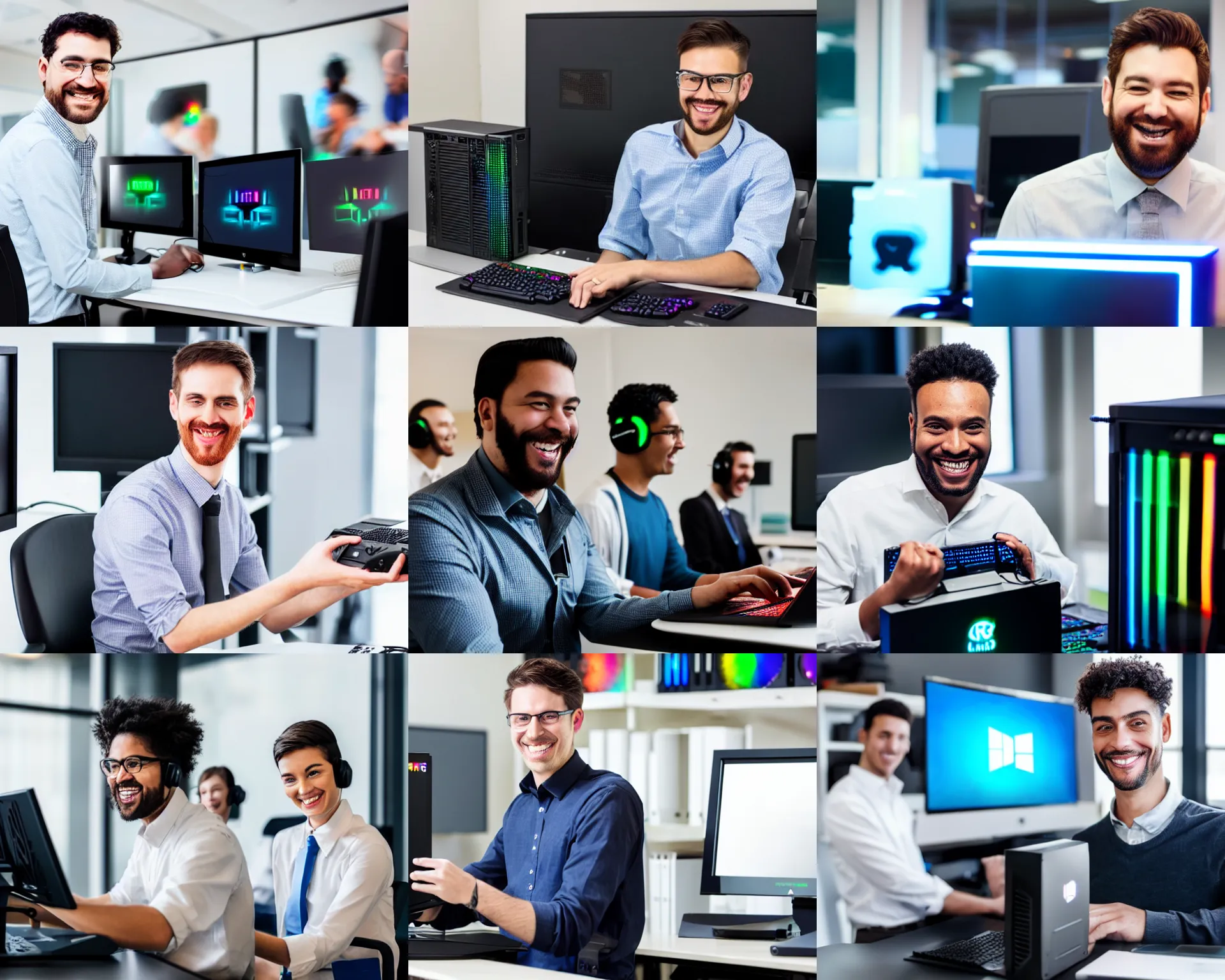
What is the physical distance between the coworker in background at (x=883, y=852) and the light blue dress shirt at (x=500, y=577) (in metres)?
0.58

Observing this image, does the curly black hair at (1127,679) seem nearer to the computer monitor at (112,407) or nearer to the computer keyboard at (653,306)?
the computer keyboard at (653,306)

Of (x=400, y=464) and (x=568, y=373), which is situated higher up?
(x=568, y=373)

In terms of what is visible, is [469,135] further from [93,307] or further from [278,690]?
[278,690]

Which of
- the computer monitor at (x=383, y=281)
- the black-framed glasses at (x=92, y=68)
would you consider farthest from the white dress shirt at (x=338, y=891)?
the black-framed glasses at (x=92, y=68)

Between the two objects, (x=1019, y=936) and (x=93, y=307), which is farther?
(x=93, y=307)

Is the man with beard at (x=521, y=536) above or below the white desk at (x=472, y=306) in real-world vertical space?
below

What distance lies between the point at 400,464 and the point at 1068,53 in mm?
1727

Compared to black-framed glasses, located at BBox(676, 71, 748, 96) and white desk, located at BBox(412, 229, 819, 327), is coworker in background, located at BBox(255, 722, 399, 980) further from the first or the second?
black-framed glasses, located at BBox(676, 71, 748, 96)

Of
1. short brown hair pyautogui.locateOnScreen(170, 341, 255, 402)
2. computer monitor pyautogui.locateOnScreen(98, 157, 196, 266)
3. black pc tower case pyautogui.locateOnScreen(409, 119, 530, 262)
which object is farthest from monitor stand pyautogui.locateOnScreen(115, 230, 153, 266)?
black pc tower case pyautogui.locateOnScreen(409, 119, 530, 262)

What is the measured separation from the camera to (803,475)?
2.45m

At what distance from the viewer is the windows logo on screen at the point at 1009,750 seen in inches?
101

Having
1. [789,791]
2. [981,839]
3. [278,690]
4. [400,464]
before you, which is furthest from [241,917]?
Answer: [981,839]

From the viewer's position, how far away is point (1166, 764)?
252 cm

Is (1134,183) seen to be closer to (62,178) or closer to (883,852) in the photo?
(883,852)
